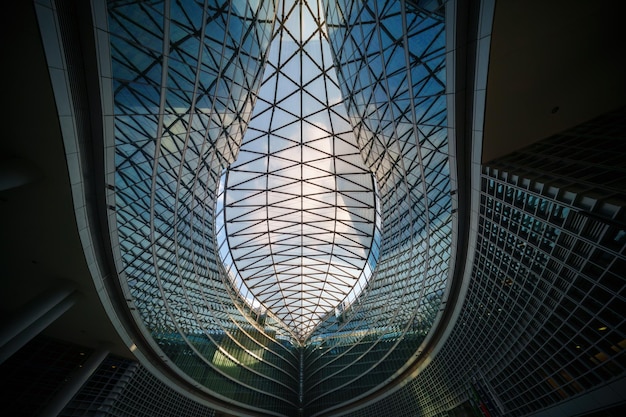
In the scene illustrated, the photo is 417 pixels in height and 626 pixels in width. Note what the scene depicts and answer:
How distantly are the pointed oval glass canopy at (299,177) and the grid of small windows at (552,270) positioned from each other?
1786 cm

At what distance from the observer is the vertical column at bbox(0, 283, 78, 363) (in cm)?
1545

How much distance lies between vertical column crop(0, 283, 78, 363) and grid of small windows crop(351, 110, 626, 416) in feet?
92.7

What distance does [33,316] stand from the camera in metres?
16.5

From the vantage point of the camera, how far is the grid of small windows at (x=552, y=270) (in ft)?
34.6

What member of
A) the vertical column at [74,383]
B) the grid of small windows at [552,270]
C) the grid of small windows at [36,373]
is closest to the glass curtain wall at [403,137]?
the grid of small windows at [552,270]

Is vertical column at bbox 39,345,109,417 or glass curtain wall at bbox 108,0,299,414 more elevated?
glass curtain wall at bbox 108,0,299,414

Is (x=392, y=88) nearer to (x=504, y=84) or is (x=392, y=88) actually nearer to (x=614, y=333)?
(x=504, y=84)

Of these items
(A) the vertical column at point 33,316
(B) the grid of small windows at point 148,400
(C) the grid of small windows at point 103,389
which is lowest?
(B) the grid of small windows at point 148,400

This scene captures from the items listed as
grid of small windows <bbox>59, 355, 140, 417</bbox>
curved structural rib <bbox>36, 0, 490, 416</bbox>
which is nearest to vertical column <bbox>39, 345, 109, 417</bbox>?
grid of small windows <bbox>59, 355, 140, 417</bbox>

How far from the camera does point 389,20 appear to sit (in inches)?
606

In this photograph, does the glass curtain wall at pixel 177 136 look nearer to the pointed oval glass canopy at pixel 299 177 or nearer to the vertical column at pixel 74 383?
the pointed oval glass canopy at pixel 299 177

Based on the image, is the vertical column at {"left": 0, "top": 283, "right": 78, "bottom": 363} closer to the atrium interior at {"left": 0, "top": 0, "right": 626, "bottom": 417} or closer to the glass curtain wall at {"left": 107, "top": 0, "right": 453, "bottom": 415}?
the atrium interior at {"left": 0, "top": 0, "right": 626, "bottom": 417}

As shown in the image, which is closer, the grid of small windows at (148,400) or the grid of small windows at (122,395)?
the grid of small windows at (122,395)

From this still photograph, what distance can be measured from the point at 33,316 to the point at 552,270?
3053 cm
